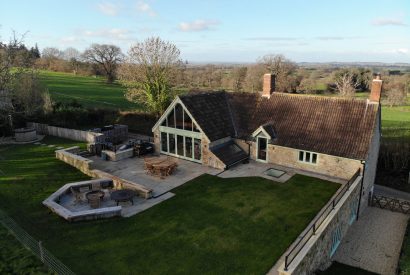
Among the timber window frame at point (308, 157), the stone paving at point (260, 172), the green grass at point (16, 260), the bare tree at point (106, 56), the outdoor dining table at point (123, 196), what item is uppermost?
the bare tree at point (106, 56)

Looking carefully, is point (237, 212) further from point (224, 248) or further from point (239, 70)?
point (239, 70)

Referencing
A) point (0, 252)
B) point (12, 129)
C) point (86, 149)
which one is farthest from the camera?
point (12, 129)

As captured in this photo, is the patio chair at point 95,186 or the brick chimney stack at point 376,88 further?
the brick chimney stack at point 376,88

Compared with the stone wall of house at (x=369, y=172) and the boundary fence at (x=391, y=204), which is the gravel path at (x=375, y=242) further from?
the stone wall of house at (x=369, y=172)

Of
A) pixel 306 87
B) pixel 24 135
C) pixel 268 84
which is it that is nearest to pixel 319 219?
pixel 268 84

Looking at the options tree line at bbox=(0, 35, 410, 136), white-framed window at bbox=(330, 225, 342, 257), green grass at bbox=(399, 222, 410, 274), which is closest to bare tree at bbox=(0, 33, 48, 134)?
tree line at bbox=(0, 35, 410, 136)

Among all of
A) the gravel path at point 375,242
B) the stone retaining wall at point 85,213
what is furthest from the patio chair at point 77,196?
the gravel path at point 375,242

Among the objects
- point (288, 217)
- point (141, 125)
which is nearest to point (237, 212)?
point (288, 217)
